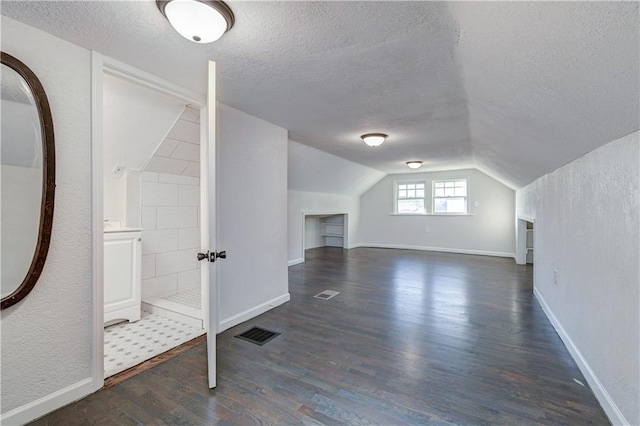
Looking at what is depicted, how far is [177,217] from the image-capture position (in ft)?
12.4

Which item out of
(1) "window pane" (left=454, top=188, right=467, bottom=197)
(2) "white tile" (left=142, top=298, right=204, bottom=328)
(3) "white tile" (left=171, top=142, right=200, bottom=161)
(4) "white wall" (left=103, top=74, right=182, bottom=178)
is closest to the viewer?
(4) "white wall" (left=103, top=74, right=182, bottom=178)

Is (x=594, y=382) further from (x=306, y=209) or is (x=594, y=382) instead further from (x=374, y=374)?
(x=306, y=209)

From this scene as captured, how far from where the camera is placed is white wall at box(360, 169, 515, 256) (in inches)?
274

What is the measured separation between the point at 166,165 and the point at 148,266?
1208 millimetres

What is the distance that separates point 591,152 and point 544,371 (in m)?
1.56

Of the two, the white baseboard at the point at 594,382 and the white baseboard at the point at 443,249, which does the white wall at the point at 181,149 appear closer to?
the white baseboard at the point at 594,382

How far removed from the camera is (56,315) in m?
1.73

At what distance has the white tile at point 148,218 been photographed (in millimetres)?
3437

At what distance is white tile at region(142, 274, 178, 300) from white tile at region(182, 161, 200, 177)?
1303 mm

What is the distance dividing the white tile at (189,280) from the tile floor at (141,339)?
2.07 ft

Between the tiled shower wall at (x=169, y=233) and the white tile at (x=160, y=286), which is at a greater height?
the tiled shower wall at (x=169, y=233)

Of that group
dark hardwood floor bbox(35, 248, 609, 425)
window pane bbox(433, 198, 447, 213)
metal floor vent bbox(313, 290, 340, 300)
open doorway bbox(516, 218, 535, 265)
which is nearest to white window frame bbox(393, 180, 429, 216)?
window pane bbox(433, 198, 447, 213)

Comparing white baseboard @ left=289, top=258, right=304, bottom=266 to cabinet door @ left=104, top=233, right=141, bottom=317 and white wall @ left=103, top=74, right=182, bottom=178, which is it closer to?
cabinet door @ left=104, top=233, right=141, bottom=317

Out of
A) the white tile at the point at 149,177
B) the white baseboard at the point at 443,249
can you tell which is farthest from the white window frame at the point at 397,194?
the white tile at the point at 149,177
